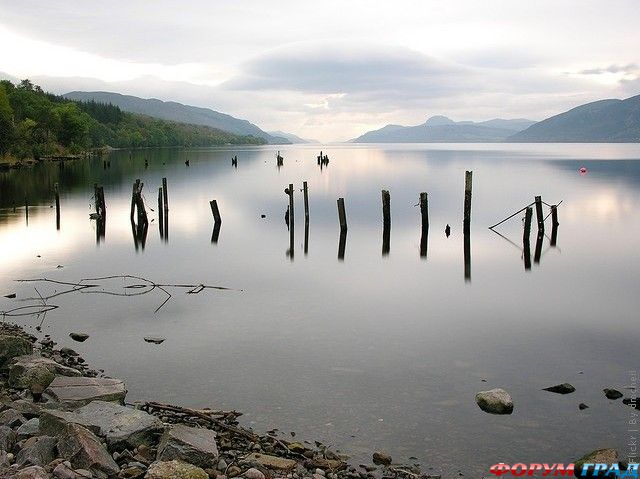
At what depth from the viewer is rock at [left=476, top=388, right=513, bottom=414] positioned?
13219mm

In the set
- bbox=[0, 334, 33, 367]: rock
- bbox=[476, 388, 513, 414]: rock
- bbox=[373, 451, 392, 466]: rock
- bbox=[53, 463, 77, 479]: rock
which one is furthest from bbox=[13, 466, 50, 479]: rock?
bbox=[476, 388, 513, 414]: rock

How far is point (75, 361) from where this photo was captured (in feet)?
52.2

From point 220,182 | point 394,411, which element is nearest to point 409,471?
point 394,411

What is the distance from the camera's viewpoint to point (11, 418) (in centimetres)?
1066

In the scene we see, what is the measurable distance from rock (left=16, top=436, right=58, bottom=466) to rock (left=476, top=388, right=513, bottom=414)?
896 centimetres

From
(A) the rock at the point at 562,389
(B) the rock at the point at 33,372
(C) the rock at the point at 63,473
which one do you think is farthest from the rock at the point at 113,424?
(A) the rock at the point at 562,389

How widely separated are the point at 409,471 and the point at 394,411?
8.60 ft

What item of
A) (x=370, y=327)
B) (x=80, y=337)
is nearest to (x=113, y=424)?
(x=80, y=337)

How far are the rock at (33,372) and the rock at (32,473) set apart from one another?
517cm

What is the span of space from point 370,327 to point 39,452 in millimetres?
12123

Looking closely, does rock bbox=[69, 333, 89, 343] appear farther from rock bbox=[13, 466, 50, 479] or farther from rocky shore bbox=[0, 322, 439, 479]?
rock bbox=[13, 466, 50, 479]

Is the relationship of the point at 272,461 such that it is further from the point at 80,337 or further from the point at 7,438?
the point at 80,337

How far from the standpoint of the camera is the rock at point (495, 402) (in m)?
13.2

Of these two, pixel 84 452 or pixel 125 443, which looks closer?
pixel 84 452
